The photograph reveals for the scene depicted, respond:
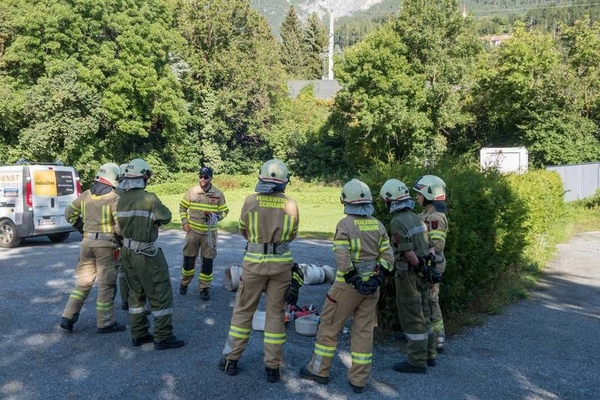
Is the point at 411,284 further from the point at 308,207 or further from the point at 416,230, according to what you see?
the point at 308,207

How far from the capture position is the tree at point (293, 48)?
87625mm

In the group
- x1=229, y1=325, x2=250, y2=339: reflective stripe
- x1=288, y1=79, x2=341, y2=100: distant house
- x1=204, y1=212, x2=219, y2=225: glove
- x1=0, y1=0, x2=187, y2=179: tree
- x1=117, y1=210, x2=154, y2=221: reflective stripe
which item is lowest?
x1=229, y1=325, x2=250, y2=339: reflective stripe

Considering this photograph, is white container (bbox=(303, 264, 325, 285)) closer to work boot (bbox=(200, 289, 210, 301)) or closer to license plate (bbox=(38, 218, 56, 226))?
work boot (bbox=(200, 289, 210, 301))

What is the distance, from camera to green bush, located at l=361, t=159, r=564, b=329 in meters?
7.28

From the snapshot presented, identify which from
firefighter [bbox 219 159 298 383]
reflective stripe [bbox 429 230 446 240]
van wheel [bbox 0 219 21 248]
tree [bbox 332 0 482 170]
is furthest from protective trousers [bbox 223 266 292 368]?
tree [bbox 332 0 482 170]

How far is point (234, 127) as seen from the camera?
48.8m

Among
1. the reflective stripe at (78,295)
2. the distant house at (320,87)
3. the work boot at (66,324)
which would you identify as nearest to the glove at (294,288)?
the reflective stripe at (78,295)

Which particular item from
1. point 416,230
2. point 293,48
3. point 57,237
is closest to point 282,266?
point 416,230

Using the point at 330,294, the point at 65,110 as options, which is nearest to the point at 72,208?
the point at 330,294

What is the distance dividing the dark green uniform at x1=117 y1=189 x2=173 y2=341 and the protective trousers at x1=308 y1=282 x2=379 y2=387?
73.1 inches

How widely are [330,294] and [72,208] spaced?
3.83 metres

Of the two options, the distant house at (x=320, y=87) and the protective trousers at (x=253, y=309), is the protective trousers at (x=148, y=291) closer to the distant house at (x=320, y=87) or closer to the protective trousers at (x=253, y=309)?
the protective trousers at (x=253, y=309)

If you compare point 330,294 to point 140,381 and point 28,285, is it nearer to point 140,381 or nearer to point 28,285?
point 140,381

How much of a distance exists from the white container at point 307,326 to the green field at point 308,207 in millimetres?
10196
